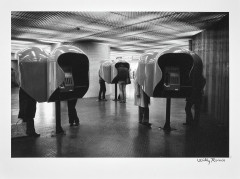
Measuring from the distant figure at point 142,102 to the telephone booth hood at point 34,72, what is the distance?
5.58 feet

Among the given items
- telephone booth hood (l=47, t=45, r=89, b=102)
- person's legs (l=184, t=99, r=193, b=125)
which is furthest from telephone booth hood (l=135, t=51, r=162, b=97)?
person's legs (l=184, t=99, r=193, b=125)

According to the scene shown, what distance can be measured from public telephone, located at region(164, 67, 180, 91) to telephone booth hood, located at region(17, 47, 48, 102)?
6.34 feet

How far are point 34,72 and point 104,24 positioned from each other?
1.83m

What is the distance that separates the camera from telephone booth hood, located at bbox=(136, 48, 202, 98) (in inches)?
125

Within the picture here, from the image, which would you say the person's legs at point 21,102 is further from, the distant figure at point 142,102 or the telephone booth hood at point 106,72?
the telephone booth hood at point 106,72

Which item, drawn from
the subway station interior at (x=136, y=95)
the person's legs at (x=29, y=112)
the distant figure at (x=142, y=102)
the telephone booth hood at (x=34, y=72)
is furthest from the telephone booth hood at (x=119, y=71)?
the telephone booth hood at (x=34, y=72)

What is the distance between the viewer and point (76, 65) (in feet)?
11.6

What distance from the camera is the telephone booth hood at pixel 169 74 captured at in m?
3.18

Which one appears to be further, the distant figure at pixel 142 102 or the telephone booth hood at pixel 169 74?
the distant figure at pixel 142 102

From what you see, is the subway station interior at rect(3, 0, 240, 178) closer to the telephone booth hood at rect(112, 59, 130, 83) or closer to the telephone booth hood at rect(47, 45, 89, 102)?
the telephone booth hood at rect(47, 45, 89, 102)
